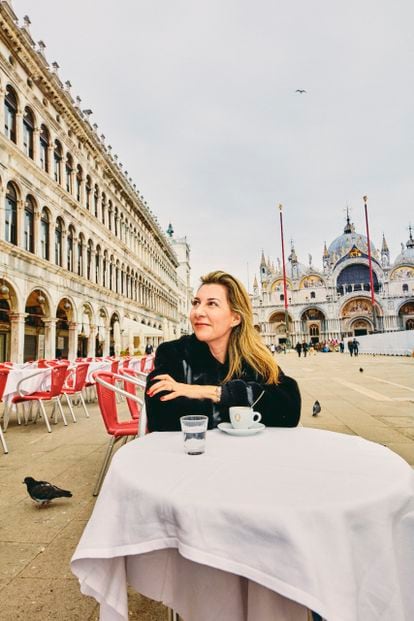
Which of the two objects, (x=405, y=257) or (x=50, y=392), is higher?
(x=405, y=257)

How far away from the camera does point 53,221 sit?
57.6 ft

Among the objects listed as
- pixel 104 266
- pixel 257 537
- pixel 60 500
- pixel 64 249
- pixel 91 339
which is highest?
pixel 104 266

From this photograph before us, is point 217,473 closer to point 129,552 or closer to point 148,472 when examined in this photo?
point 148,472

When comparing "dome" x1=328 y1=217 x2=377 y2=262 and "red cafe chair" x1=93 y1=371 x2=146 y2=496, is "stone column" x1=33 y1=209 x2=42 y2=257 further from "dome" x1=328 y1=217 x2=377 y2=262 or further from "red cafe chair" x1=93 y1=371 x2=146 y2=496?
"dome" x1=328 y1=217 x2=377 y2=262

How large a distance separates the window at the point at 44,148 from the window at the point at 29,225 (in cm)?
257

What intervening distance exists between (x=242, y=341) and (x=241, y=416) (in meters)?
0.52

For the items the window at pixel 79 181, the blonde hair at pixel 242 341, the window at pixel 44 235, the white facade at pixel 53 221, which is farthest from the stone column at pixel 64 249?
the blonde hair at pixel 242 341

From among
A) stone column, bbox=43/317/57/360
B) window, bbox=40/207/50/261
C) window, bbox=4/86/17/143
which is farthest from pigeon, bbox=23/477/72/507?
window, bbox=4/86/17/143

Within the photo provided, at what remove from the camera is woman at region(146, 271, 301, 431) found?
6.11 ft

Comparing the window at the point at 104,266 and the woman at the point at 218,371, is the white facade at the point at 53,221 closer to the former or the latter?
the window at the point at 104,266

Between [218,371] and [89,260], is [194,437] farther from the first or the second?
[89,260]

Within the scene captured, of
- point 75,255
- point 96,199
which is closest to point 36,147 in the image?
point 75,255

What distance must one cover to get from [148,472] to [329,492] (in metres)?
0.56

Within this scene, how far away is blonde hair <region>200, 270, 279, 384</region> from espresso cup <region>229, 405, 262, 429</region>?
0.91 feet
